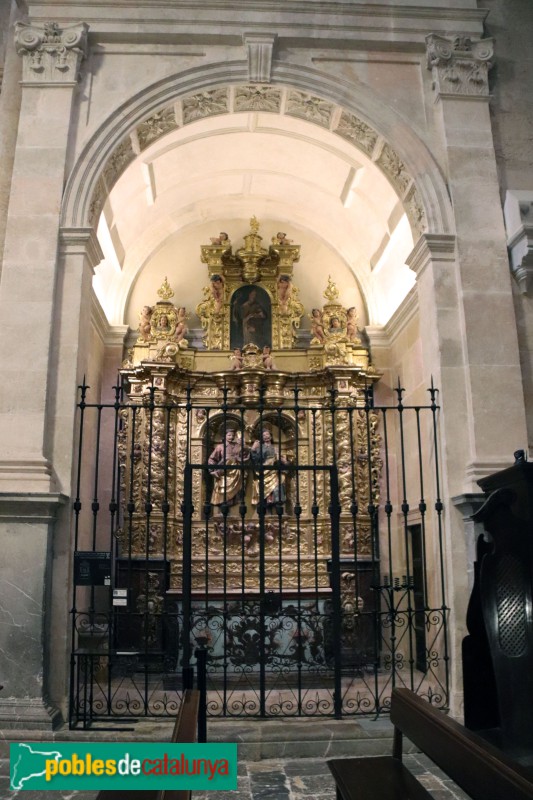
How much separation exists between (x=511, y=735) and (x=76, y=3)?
324 inches

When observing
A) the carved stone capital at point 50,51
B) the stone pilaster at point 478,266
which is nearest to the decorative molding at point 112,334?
the carved stone capital at point 50,51

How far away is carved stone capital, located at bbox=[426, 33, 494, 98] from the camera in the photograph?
784 cm

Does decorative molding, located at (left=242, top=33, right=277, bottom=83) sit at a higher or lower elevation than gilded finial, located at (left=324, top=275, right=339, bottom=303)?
higher

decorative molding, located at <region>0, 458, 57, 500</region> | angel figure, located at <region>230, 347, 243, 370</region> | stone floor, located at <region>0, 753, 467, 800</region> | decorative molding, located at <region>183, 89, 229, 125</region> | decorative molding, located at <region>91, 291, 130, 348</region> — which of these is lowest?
stone floor, located at <region>0, 753, 467, 800</region>

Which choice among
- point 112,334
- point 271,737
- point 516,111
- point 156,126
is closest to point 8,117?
point 156,126

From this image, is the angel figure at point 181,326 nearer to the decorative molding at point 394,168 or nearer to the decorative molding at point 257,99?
the decorative molding at point 257,99

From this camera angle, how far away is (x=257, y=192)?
37.1 feet

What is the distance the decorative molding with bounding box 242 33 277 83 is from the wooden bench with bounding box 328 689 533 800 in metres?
6.66

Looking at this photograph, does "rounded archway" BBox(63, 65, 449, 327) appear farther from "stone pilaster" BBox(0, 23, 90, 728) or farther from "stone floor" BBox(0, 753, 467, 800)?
"stone floor" BBox(0, 753, 467, 800)

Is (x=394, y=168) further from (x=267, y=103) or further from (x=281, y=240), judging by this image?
(x=281, y=240)

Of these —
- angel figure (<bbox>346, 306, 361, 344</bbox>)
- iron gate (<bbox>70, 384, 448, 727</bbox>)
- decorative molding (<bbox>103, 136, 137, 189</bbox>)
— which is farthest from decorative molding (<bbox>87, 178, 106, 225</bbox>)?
angel figure (<bbox>346, 306, 361, 344</bbox>)

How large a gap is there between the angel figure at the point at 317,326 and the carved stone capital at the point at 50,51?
4911mm

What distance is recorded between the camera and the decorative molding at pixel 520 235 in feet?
23.1

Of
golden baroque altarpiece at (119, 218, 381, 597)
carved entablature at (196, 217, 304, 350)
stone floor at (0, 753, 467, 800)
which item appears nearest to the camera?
stone floor at (0, 753, 467, 800)
